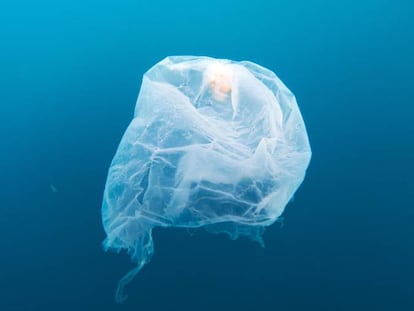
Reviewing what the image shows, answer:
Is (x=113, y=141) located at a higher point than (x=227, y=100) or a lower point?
lower

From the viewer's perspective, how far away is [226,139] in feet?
10.8

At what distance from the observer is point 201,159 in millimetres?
3232

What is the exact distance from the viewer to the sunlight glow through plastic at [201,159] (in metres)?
3.23

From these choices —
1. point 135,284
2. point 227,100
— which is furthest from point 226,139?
point 135,284

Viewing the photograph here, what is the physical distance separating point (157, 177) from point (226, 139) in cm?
67

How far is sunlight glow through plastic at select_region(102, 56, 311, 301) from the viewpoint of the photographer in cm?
323

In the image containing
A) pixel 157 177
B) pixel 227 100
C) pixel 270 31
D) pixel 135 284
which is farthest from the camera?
pixel 270 31

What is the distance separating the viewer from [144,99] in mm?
3508

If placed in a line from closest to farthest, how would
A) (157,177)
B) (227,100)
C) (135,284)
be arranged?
(157,177) < (227,100) < (135,284)
